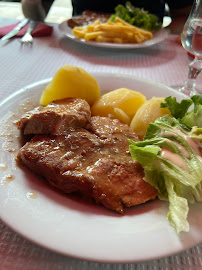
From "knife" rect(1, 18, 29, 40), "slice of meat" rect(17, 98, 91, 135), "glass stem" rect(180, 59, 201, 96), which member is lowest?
"glass stem" rect(180, 59, 201, 96)

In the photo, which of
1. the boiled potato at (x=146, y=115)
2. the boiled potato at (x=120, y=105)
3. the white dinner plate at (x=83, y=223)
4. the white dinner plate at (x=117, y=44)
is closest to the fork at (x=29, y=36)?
the white dinner plate at (x=117, y=44)

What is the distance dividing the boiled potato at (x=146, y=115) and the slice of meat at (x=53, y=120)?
302 mm

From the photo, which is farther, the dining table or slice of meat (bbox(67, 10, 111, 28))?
slice of meat (bbox(67, 10, 111, 28))

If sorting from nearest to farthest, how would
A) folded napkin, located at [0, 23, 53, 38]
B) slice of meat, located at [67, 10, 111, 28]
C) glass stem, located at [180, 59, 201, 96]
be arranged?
glass stem, located at [180, 59, 201, 96], folded napkin, located at [0, 23, 53, 38], slice of meat, located at [67, 10, 111, 28]

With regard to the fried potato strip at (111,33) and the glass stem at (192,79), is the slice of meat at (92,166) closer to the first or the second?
the glass stem at (192,79)

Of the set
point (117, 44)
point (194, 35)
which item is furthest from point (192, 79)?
point (117, 44)

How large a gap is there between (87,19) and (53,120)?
7.31 ft

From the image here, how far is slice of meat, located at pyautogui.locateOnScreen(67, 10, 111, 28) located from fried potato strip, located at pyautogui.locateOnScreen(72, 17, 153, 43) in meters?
0.30

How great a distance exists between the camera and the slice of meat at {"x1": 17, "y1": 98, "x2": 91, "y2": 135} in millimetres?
1257

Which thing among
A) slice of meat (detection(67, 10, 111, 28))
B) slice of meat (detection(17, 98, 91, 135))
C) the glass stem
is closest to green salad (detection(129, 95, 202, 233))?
slice of meat (detection(17, 98, 91, 135))

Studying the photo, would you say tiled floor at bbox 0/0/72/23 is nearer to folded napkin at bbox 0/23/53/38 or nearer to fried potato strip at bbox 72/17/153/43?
folded napkin at bbox 0/23/53/38

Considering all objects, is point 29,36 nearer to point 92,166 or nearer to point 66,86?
point 66,86

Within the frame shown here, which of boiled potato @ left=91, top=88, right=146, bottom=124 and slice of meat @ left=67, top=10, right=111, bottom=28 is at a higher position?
slice of meat @ left=67, top=10, right=111, bottom=28

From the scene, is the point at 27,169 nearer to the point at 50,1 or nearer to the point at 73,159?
the point at 73,159
